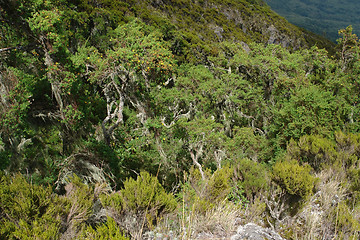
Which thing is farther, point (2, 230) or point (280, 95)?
point (280, 95)

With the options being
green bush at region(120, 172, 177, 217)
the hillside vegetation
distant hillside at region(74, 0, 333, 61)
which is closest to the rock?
the hillside vegetation

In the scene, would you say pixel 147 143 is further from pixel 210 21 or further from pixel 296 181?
pixel 210 21

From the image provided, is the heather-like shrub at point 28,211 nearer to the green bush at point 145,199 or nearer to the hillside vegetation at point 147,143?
the hillside vegetation at point 147,143

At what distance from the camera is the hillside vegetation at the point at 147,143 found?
9.40 ft

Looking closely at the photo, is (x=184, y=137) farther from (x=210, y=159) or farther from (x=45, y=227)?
(x=45, y=227)

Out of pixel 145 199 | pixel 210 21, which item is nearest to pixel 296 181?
pixel 145 199

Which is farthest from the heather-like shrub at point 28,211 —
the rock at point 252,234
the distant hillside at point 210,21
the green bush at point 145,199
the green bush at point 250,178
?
the distant hillside at point 210,21

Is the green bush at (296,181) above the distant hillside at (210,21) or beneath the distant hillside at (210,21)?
beneath

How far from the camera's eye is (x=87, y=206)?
302 cm

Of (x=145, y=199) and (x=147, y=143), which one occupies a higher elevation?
(x=145, y=199)

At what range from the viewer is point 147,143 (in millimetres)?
7430

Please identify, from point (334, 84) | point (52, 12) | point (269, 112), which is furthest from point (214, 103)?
point (52, 12)

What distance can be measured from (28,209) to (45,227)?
36cm

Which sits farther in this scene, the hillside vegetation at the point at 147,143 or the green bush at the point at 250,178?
the green bush at the point at 250,178
